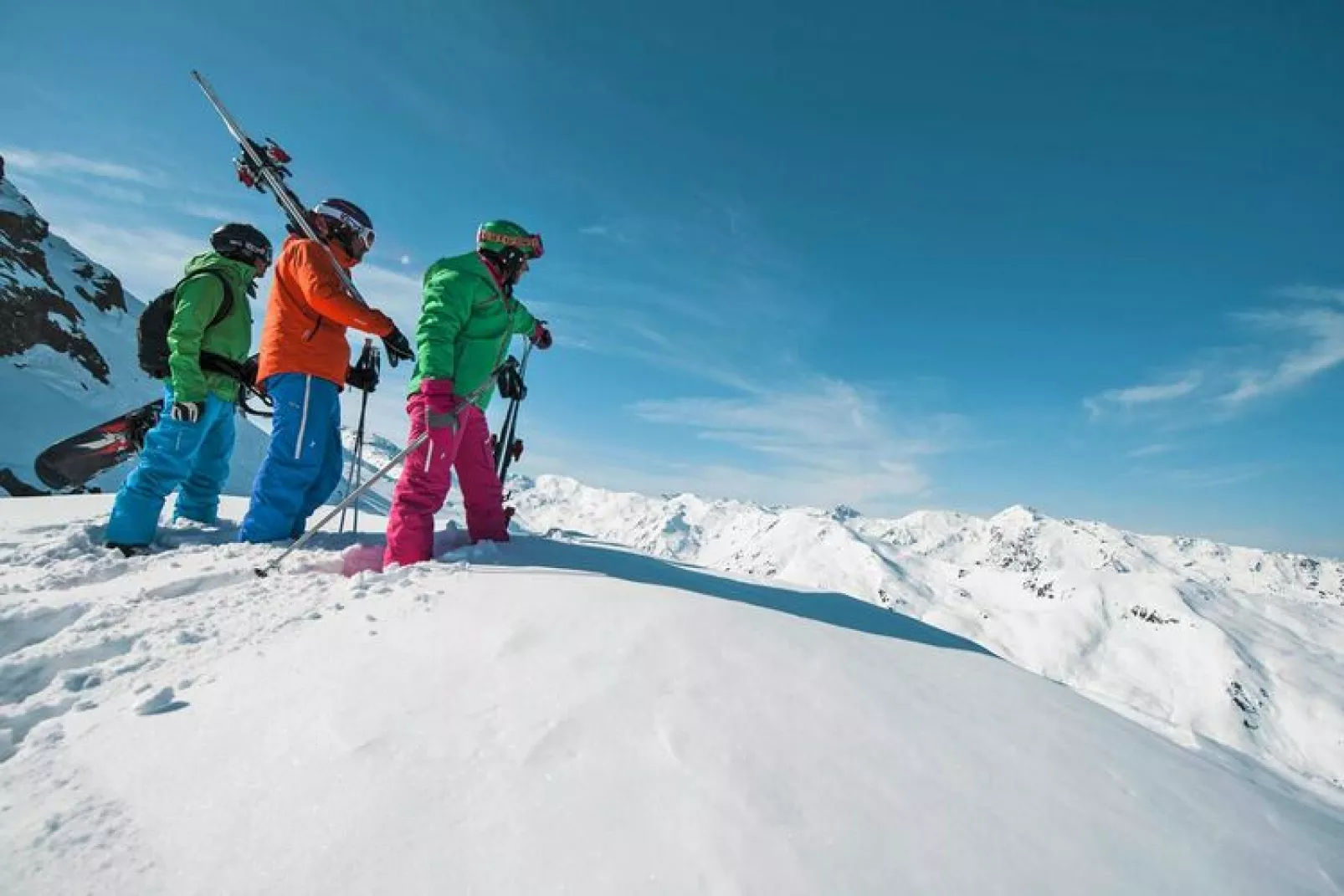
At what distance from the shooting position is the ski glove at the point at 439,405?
4.73m

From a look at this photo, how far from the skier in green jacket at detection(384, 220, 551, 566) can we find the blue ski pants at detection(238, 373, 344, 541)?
3.50ft

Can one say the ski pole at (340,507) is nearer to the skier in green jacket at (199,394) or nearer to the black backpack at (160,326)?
the skier in green jacket at (199,394)

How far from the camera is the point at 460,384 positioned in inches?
198

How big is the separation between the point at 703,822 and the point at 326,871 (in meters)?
0.99

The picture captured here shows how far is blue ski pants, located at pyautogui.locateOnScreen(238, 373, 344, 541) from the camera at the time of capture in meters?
5.02

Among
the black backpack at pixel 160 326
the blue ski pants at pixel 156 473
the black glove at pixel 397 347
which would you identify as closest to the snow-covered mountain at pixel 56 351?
the black backpack at pixel 160 326

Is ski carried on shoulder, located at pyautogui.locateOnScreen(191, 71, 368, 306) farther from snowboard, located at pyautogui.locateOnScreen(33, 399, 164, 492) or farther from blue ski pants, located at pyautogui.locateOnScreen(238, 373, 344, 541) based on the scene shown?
snowboard, located at pyautogui.locateOnScreen(33, 399, 164, 492)

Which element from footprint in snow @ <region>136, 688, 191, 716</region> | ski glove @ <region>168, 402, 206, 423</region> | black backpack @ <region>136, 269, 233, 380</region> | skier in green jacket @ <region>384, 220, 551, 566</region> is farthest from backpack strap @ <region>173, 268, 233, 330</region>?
footprint in snow @ <region>136, 688, 191, 716</region>

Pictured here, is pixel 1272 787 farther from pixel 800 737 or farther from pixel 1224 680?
pixel 1224 680

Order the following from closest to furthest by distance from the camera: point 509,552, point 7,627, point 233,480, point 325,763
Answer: point 325,763 → point 7,627 → point 509,552 → point 233,480

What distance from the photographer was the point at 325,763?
1810 millimetres

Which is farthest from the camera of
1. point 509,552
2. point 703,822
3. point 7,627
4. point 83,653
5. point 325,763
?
point 509,552

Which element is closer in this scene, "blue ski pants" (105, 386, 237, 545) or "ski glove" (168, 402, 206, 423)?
"blue ski pants" (105, 386, 237, 545)

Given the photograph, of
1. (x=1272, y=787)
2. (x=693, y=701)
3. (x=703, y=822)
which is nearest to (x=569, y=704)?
(x=693, y=701)
